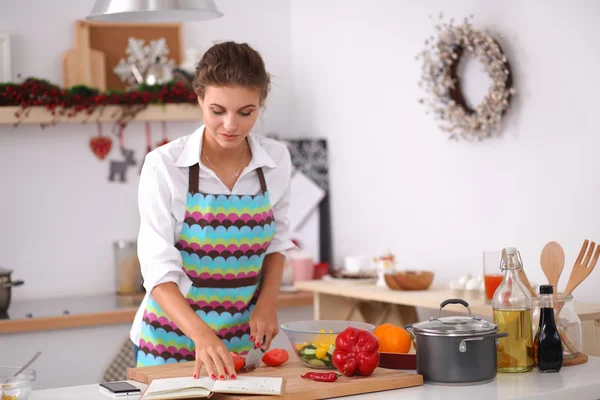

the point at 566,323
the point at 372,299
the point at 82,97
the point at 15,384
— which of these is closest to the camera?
the point at 15,384

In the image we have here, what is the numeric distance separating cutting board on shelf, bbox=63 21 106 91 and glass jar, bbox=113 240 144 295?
796mm

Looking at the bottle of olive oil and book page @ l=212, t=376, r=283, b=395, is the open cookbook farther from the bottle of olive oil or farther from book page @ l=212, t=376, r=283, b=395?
the bottle of olive oil

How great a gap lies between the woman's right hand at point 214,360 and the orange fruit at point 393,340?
1.43ft

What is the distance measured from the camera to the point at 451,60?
135 inches

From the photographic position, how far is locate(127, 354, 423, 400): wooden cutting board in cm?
190

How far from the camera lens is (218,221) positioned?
245 centimetres

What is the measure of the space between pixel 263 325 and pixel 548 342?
0.73 meters

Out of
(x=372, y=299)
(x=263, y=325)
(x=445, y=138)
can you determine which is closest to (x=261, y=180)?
(x=263, y=325)

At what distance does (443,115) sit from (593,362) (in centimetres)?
150

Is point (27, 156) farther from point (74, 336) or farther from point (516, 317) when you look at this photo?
point (516, 317)

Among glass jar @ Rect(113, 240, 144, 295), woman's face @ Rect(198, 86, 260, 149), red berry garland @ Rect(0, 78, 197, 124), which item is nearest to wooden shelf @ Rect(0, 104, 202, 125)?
red berry garland @ Rect(0, 78, 197, 124)

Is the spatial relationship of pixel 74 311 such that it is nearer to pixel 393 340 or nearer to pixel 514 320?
pixel 393 340

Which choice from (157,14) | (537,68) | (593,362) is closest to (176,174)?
(157,14)

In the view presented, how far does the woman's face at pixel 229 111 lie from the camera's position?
7.45 ft
